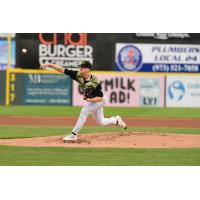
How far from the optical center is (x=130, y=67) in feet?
114

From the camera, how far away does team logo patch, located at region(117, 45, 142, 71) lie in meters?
34.8

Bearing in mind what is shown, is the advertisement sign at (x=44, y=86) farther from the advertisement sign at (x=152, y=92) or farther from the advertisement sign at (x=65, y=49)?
the advertisement sign at (x=152, y=92)

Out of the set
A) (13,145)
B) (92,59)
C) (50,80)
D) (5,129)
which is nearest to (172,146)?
(13,145)

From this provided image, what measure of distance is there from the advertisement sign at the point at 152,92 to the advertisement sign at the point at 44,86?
3.73m

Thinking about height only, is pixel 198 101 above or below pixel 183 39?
below

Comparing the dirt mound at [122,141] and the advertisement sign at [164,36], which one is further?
the advertisement sign at [164,36]

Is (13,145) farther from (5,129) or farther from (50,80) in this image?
(50,80)

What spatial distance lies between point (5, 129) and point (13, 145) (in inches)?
185

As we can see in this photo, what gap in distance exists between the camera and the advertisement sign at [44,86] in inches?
1221

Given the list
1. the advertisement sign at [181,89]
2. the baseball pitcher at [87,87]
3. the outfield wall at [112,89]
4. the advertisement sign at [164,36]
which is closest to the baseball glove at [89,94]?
the baseball pitcher at [87,87]

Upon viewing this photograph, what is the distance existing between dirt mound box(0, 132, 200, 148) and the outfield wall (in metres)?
Result: 15.9

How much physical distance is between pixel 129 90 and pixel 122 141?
17.4 m

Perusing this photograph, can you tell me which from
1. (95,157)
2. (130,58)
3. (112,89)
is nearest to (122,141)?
(95,157)

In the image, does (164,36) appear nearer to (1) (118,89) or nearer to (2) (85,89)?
(1) (118,89)
